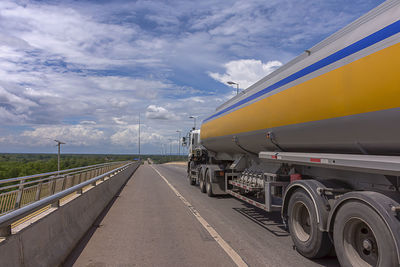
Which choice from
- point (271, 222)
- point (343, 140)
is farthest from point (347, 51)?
point (271, 222)

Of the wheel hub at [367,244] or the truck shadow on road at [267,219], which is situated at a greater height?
the wheel hub at [367,244]

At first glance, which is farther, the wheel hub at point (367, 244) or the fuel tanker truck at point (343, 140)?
the wheel hub at point (367, 244)

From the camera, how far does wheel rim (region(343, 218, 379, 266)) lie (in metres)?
4.13

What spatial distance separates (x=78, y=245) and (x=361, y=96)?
5.63 metres

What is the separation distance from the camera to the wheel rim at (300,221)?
575cm

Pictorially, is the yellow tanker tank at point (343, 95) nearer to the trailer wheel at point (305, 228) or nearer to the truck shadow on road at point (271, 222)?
the trailer wheel at point (305, 228)

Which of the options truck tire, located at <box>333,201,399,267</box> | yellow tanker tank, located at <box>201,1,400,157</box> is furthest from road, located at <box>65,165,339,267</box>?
yellow tanker tank, located at <box>201,1,400,157</box>

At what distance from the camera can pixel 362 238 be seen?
4.32m

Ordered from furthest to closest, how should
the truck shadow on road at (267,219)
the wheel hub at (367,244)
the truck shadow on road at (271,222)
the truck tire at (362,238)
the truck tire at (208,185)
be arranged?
the truck tire at (208,185) → the truck shadow on road at (267,219) → the truck shadow on road at (271,222) → the wheel hub at (367,244) → the truck tire at (362,238)

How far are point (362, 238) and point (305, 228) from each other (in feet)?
5.11

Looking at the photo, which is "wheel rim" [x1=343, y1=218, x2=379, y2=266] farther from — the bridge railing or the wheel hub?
the bridge railing

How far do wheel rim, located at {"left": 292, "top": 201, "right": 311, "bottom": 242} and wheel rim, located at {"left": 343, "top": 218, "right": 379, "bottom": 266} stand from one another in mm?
1297

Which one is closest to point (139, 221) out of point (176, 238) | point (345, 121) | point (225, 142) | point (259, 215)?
point (176, 238)

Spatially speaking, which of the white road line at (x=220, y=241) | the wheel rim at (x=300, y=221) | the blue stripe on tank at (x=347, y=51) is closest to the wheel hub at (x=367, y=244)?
the wheel rim at (x=300, y=221)
